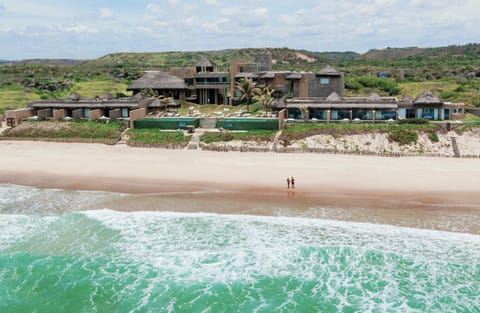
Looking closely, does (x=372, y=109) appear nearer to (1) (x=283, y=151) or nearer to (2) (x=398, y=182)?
(1) (x=283, y=151)

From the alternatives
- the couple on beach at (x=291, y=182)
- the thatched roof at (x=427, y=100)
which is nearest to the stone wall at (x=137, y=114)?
the couple on beach at (x=291, y=182)

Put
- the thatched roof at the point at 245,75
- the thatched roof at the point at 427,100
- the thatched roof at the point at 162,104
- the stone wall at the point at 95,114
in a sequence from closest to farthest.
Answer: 1. the thatched roof at the point at 427,100
2. the stone wall at the point at 95,114
3. the thatched roof at the point at 162,104
4. the thatched roof at the point at 245,75

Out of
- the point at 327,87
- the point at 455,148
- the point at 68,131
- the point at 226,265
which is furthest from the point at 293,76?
the point at 226,265

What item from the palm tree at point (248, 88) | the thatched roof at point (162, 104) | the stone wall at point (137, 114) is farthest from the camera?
the palm tree at point (248, 88)

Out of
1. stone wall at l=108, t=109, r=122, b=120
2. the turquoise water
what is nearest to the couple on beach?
the turquoise water

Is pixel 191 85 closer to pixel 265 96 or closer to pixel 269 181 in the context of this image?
pixel 265 96

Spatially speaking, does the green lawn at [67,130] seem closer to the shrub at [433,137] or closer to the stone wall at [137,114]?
the stone wall at [137,114]

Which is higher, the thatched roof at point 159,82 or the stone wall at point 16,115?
A: the thatched roof at point 159,82

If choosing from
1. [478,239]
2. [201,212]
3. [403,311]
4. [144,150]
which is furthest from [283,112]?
[403,311]
